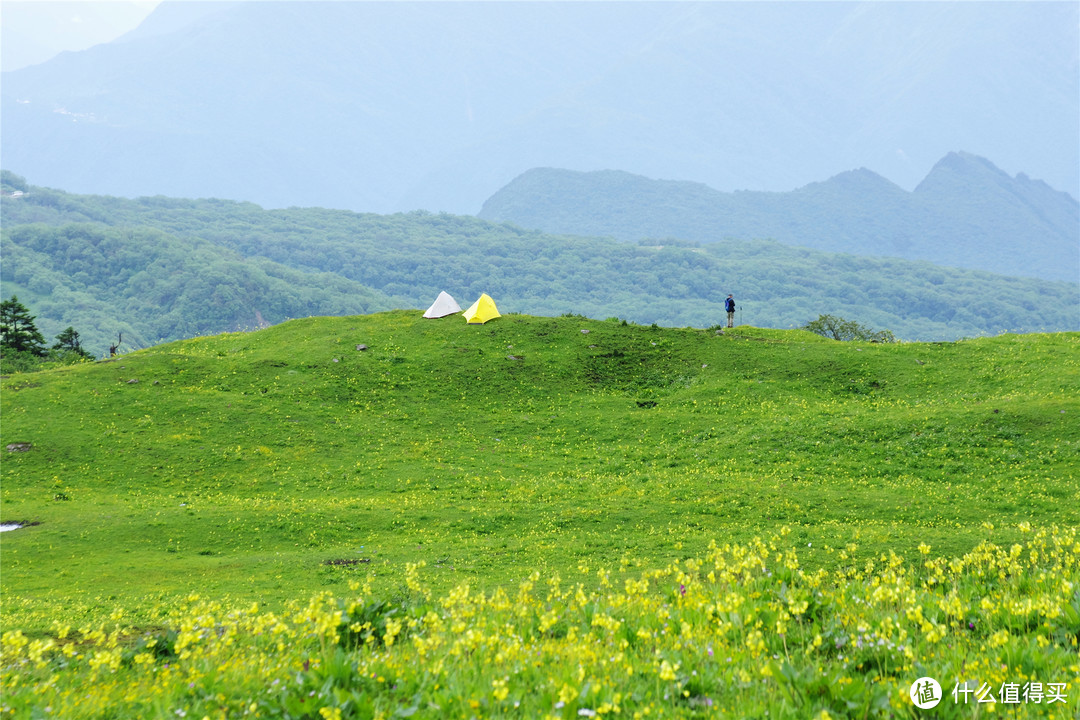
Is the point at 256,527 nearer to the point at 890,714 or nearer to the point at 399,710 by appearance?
the point at 399,710

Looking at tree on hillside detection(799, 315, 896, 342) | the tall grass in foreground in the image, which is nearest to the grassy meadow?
the tall grass in foreground

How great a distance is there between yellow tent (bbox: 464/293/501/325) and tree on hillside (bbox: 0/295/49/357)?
1865 inches

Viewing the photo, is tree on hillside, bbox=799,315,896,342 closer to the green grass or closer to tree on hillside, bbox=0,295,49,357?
the green grass

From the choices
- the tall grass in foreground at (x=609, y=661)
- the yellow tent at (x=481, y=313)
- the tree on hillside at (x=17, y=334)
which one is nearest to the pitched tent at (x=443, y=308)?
the yellow tent at (x=481, y=313)

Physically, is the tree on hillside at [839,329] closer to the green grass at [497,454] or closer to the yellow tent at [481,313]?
the green grass at [497,454]

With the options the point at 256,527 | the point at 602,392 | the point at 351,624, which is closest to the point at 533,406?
the point at 602,392

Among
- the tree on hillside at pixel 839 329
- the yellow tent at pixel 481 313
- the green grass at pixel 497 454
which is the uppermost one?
the yellow tent at pixel 481 313

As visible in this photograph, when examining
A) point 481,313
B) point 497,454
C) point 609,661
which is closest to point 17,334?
point 481,313

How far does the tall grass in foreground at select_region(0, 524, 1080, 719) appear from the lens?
29.0 ft

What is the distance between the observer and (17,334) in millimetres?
76625

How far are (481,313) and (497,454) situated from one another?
1866 centimetres

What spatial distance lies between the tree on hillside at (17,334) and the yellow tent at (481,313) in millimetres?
47382

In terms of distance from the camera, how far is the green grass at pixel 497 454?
982 inches

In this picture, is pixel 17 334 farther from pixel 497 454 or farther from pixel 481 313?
pixel 497 454
